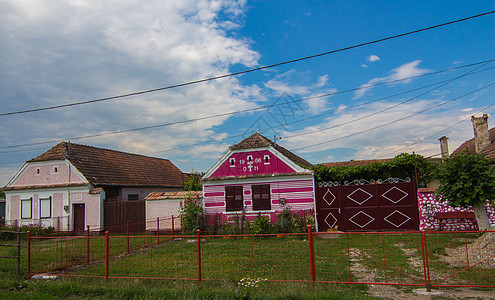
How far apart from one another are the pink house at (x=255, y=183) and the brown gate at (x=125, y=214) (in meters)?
4.35

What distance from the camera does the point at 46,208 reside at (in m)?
22.2

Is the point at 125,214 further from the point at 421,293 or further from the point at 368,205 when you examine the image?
the point at 421,293

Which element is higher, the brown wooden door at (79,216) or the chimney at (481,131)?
the chimney at (481,131)

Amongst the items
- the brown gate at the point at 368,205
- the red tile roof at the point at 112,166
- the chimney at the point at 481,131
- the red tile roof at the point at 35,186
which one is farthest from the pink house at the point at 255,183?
the chimney at the point at 481,131

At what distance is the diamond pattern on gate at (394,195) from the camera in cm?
1544

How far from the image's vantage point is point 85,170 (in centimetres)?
2208

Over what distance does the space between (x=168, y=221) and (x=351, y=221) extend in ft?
34.1

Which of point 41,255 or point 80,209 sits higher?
point 80,209

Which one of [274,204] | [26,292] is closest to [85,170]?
[274,204]

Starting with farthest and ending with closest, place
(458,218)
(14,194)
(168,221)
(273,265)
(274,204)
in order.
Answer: (14,194), (168,221), (274,204), (458,218), (273,265)

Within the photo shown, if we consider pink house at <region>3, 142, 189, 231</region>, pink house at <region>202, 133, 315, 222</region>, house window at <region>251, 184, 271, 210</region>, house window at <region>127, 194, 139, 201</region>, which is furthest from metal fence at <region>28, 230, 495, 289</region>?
house window at <region>127, 194, 139, 201</region>

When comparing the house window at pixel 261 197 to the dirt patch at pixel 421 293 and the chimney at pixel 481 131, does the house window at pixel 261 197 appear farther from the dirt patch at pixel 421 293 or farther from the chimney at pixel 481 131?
the chimney at pixel 481 131

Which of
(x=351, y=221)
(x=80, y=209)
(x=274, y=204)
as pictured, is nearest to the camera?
(x=351, y=221)

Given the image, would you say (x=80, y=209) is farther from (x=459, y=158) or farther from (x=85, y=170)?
(x=459, y=158)
